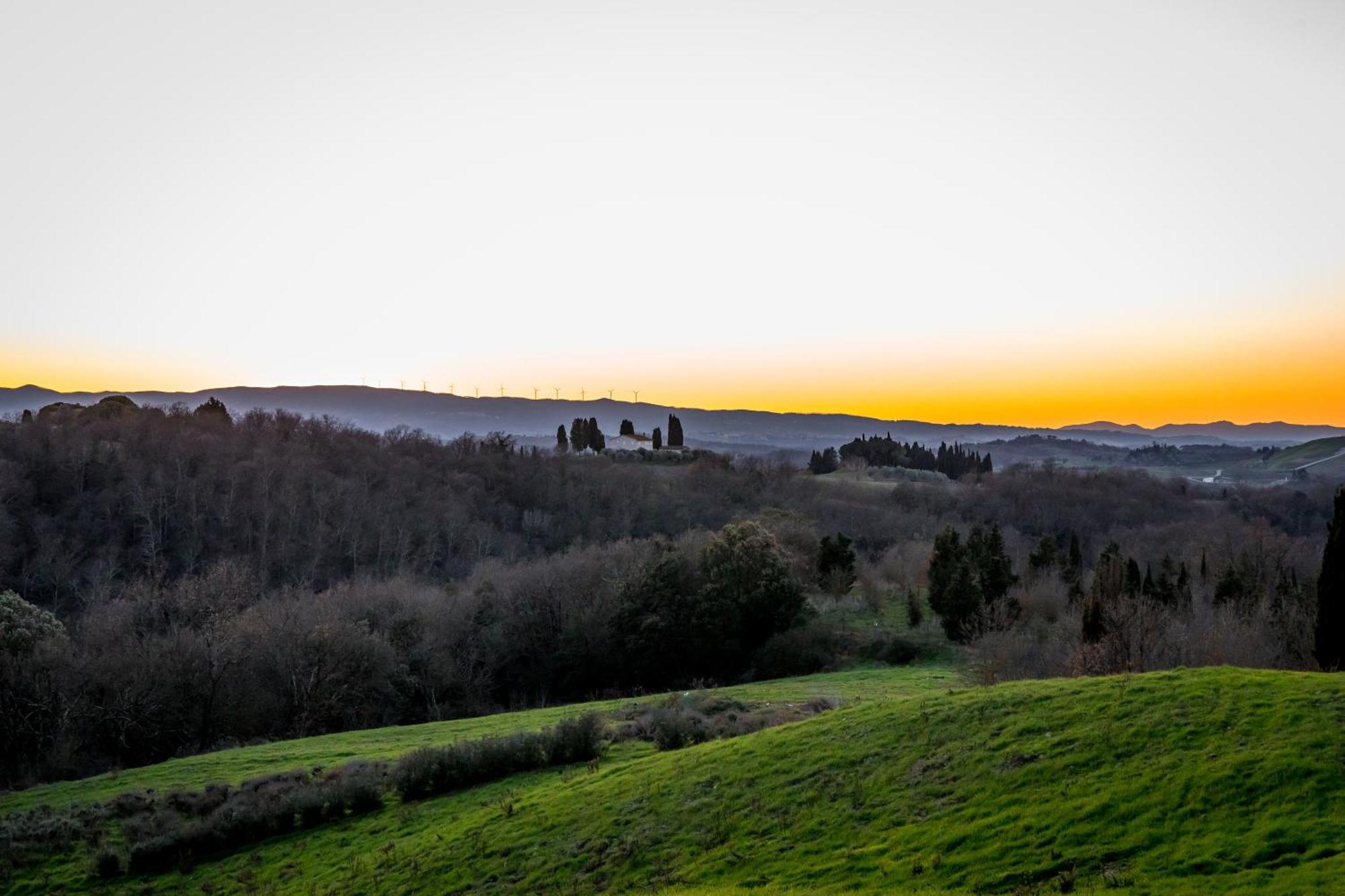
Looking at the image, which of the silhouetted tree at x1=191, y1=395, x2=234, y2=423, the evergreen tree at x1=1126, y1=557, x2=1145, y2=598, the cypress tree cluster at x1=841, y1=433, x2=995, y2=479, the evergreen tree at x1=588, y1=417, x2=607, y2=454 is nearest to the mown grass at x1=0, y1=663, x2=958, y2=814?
the evergreen tree at x1=1126, y1=557, x2=1145, y2=598

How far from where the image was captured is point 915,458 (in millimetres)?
184625

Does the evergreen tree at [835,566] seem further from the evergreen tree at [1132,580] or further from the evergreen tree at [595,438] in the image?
the evergreen tree at [595,438]

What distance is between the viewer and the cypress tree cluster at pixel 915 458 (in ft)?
583

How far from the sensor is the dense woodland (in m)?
39.3

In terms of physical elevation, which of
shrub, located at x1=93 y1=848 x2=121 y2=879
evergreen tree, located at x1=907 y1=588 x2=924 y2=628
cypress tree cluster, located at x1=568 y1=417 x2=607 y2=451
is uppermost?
cypress tree cluster, located at x1=568 y1=417 x2=607 y2=451

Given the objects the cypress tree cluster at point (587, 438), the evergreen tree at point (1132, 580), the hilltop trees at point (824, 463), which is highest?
the cypress tree cluster at point (587, 438)

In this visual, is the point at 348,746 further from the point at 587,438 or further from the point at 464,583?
the point at 587,438

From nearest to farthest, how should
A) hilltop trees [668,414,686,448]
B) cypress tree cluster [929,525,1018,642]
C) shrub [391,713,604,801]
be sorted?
shrub [391,713,604,801] < cypress tree cluster [929,525,1018,642] < hilltop trees [668,414,686,448]

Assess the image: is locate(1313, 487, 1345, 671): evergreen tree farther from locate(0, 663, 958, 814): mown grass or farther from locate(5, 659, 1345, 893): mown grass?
locate(0, 663, 958, 814): mown grass

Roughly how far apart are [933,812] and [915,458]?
176 meters

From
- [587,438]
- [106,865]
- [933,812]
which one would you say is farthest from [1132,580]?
[587,438]

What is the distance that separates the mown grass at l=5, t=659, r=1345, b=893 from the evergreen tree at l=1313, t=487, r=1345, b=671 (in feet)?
36.4

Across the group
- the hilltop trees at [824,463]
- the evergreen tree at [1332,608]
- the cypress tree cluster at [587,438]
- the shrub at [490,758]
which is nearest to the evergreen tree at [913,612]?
the evergreen tree at [1332,608]

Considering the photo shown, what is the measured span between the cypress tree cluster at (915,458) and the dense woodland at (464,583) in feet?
160
